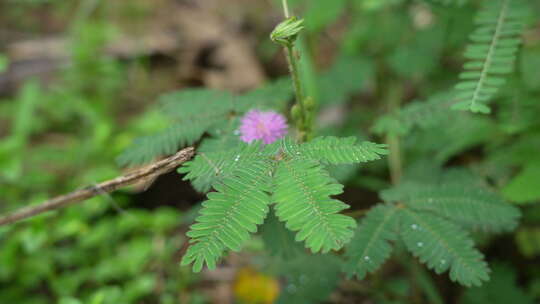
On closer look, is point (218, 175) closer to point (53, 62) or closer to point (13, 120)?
point (13, 120)

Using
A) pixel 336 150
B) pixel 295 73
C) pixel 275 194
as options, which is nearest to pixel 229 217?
pixel 275 194

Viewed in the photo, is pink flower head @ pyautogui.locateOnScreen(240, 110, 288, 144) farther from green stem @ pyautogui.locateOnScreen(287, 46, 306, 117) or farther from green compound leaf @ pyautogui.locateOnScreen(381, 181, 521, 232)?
green compound leaf @ pyautogui.locateOnScreen(381, 181, 521, 232)

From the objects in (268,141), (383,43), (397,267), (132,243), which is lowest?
(397,267)

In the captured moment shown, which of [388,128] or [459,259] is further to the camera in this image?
[388,128]

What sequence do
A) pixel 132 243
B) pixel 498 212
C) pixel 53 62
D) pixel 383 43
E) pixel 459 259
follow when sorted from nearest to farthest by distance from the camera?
pixel 459 259 < pixel 498 212 < pixel 132 243 < pixel 383 43 < pixel 53 62

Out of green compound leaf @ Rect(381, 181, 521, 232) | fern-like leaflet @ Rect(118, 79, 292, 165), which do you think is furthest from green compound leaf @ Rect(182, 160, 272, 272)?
green compound leaf @ Rect(381, 181, 521, 232)

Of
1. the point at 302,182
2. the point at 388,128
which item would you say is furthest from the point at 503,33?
the point at 302,182

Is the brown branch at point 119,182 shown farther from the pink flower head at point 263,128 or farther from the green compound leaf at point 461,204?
the green compound leaf at point 461,204
